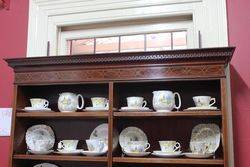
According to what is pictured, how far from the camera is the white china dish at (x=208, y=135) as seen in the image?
1702 millimetres

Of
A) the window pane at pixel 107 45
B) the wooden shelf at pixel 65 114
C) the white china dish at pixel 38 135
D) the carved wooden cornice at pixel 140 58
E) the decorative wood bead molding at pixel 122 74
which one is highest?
the window pane at pixel 107 45

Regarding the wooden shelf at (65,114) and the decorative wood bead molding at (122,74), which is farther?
the wooden shelf at (65,114)

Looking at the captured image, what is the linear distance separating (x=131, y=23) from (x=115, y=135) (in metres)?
0.77

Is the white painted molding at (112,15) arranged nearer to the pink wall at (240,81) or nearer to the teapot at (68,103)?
the pink wall at (240,81)

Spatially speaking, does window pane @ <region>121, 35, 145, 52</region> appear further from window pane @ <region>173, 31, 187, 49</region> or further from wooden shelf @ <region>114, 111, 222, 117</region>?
wooden shelf @ <region>114, 111, 222, 117</region>

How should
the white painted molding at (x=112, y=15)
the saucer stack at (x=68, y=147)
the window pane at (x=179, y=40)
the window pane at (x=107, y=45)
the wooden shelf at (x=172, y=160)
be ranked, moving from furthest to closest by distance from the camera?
1. the window pane at (x=107, y=45)
2. the window pane at (x=179, y=40)
3. the white painted molding at (x=112, y=15)
4. the saucer stack at (x=68, y=147)
5. the wooden shelf at (x=172, y=160)

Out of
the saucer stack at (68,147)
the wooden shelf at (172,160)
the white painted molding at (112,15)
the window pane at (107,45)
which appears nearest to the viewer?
the wooden shelf at (172,160)

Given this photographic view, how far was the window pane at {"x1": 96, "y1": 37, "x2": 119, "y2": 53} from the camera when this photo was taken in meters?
2.11

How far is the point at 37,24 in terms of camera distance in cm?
220

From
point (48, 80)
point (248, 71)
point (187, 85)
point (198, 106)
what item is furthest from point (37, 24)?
point (248, 71)

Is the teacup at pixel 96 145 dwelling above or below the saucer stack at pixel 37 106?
below

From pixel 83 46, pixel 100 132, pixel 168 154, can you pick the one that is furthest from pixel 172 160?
pixel 83 46

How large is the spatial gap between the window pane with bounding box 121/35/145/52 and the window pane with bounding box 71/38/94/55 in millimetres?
219

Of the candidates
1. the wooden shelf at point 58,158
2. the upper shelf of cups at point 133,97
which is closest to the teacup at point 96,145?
the wooden shelf at point 58,158
